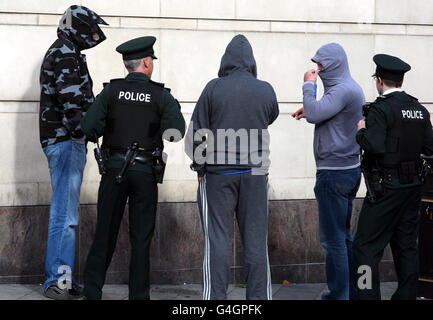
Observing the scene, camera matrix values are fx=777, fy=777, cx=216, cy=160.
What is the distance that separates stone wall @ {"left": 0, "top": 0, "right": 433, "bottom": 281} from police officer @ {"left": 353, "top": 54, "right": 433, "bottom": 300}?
1.85 metres

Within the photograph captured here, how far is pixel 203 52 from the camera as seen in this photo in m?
7.65

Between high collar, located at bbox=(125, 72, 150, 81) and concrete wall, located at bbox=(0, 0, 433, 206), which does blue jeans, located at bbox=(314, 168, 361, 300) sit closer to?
concrete wall, located at bbox=(0, 0, 433, 206)

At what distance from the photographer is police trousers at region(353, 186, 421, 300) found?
5.89m

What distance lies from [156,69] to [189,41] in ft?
1.40

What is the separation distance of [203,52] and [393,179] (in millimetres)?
2598

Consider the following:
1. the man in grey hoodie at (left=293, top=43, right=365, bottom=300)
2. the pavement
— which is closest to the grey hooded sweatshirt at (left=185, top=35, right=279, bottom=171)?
the man in grey hoodie at (left=293, top=43, right=365, bottom=300)

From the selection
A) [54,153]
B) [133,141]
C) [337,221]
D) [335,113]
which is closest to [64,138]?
[54,153]

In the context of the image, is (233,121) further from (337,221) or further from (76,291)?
(76,291)

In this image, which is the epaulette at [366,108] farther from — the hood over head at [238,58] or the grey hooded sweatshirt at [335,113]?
the hood over head at [238,58]

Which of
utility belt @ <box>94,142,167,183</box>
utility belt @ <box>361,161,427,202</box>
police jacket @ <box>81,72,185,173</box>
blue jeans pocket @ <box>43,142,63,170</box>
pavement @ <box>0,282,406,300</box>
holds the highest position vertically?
police jacket @ <box>81,72,185,173</box>

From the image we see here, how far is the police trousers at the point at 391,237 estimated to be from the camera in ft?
19.3

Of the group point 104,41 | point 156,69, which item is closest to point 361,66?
point 156,69

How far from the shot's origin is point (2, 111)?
734 centimetres

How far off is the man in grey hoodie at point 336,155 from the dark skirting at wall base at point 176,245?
1.30 meters
